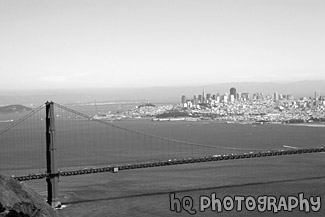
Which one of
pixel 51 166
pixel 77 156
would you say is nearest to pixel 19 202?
pixel 51 166

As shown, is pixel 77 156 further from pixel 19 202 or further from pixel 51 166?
pixel 19 202

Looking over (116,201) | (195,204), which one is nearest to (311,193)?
(195,204)

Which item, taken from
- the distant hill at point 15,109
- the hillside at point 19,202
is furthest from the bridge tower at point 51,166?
the distant hill at point 15,109

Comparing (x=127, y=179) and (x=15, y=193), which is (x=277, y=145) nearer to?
(x=127, y=179)

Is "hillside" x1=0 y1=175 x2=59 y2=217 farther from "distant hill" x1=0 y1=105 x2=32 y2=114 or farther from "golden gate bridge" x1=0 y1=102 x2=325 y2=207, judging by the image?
"distant hill" x1=0 y1=105 x2=32 y2=114

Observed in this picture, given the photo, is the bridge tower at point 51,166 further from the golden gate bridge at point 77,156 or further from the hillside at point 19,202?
the hillside at point 19,202
